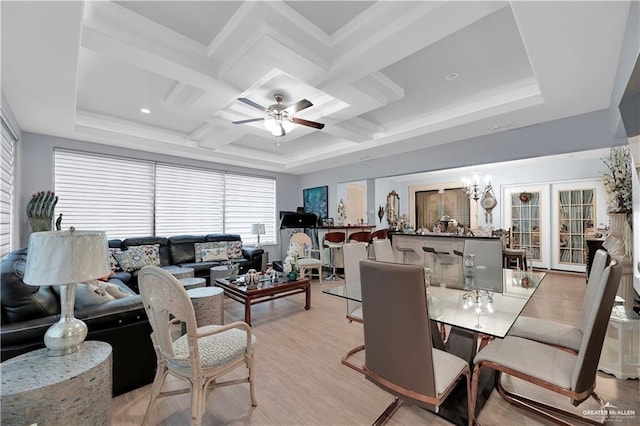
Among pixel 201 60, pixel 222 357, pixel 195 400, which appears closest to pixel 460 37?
pixel 201 60

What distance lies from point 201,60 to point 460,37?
2.24 meters

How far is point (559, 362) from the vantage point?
1582 mm

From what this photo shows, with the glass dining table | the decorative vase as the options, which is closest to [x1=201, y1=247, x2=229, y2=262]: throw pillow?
the glass dining table

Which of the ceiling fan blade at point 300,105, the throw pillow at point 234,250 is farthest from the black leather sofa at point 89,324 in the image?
the throw pillow at point 234,250

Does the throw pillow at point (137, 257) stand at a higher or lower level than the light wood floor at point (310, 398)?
higher

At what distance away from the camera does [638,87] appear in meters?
1.97

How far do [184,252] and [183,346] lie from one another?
3745 mm

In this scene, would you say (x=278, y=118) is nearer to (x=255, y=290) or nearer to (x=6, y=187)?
(x=255, y=290)

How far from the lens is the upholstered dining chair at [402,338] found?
1.35 metres

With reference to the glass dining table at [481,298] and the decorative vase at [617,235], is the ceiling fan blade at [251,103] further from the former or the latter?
Result: the decorative vase at [617,235]

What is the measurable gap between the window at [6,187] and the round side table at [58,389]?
95.6 inches

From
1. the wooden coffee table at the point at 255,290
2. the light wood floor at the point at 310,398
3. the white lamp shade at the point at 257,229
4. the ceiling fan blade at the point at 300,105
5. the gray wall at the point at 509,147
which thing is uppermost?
the ceiling fan blade at the point at 300,105

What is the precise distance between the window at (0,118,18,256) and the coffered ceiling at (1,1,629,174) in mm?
333

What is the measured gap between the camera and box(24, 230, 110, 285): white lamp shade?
141 centimetres
